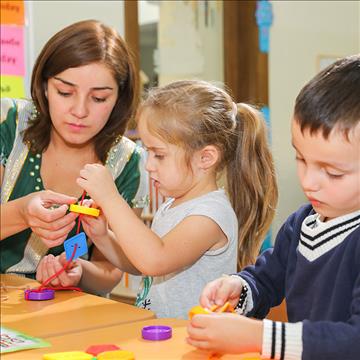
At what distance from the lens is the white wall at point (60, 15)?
99.5 inches

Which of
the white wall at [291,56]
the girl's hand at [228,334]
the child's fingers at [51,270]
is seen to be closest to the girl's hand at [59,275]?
the child's fingers at [51,270]

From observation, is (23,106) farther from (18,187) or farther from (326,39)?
(326,39)

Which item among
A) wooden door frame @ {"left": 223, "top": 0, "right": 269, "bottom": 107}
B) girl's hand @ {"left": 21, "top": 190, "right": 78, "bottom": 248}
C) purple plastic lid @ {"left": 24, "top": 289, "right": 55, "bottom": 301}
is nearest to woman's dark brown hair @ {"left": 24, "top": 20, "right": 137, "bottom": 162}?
girl's hand @ {"left": 21, "top": 190, "right": 78, "bottom": 248}

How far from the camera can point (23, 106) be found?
1742 millimetres

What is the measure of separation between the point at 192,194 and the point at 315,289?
1.50 ft

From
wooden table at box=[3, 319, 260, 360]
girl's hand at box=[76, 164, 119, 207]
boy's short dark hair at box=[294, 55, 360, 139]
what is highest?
boy's short dark hair at box=[294, 55, 360, 139]

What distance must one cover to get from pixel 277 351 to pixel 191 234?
48cm

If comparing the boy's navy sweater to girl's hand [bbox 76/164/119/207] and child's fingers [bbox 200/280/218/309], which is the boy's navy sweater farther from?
girl's hand [bbox 76/164/119/207]

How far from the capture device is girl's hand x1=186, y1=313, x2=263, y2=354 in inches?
33.0

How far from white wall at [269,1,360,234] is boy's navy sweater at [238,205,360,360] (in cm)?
230

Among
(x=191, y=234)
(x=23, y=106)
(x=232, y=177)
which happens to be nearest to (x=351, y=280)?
(x=191, y=234)

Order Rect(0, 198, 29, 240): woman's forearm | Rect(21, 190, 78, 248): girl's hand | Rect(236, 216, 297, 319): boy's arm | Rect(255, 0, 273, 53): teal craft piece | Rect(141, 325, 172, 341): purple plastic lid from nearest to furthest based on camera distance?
Rect(141, 325, 172, 341): purple plastic lid < Rect(236, 216, 297, 319): boy's arm < Rect(21, 190, 78, 248): girl's hand < Rect(0, 198, 29, 240): woman's forearm < Rect(255, 0, 273, 53): teal craft piece

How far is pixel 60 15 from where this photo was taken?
2.61m

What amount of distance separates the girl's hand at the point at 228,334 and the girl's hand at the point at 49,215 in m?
0.54
